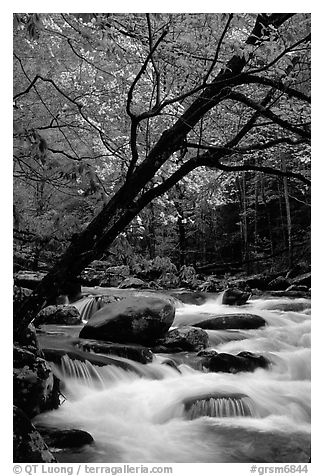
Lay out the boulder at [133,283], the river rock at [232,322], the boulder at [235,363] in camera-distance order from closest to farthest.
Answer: the boulder at [133,283]
the boulder at [235,363]
the river rock at [232,322]

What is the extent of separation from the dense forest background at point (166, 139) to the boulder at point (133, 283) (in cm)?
20

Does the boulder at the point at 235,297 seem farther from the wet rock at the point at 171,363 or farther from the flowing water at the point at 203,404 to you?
the wet rock at the point at 171,363

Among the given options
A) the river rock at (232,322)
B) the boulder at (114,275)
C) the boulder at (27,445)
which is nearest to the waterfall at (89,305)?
the boulder at (114,275)

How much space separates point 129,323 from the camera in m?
4.07

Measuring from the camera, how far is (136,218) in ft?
9.96

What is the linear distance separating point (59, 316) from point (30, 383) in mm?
1078

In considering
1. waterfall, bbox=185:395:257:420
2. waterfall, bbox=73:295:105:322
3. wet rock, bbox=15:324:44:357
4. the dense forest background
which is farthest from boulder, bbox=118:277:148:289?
waterfall, bbox=185:395:257:420

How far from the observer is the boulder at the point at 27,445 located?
101 inches

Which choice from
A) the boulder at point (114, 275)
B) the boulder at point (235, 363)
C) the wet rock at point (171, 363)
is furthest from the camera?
the wet rock at point (171, 363)

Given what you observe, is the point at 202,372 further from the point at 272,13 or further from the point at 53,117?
the point at 272,13

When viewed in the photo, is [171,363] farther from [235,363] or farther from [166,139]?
[166,139]

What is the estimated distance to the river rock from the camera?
415 cm

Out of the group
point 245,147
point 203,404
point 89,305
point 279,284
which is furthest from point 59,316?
point 245,147
